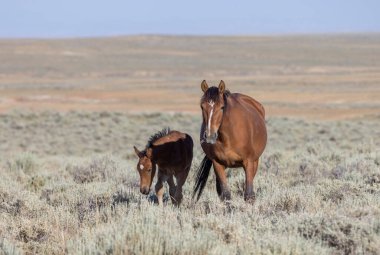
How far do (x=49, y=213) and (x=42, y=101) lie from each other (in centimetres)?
3521

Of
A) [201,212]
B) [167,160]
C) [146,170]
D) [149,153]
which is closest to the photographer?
[201,212]

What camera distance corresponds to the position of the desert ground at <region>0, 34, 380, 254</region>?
19.4 ft

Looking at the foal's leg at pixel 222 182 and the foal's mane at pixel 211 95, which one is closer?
the foal's mane at pixel 211 95

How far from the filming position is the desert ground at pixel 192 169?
590 cm

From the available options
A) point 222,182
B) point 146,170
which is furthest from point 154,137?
point 222,182

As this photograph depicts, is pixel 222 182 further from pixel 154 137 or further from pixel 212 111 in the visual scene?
pixel 154 137

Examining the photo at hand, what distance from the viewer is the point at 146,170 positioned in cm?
884

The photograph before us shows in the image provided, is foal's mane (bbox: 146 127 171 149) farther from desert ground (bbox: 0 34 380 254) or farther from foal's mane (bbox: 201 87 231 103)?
foal's mane (bbox: 201 87 231 103)

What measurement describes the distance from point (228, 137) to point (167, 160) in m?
1.10

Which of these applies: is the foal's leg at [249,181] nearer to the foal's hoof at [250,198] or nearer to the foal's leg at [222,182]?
the foal's hoof at [250,198]

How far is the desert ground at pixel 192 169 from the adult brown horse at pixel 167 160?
9.5 inches

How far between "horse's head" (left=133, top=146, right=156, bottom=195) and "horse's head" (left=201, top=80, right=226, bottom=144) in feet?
4.14

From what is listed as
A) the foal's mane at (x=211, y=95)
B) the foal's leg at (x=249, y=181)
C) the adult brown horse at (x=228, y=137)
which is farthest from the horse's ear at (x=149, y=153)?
the foal's mane at (x=211, y=95)

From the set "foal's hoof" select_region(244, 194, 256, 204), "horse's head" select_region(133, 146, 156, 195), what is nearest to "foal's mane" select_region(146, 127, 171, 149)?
"horse's head" select_region(133, 146, 156, 195)
